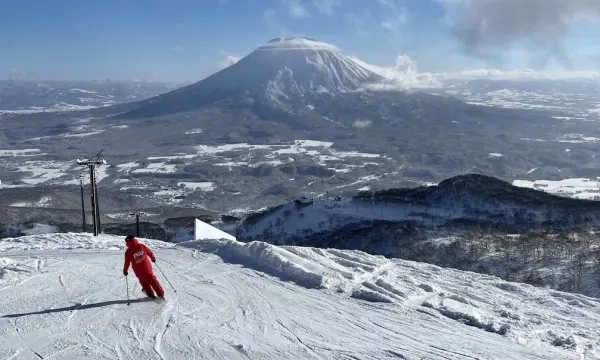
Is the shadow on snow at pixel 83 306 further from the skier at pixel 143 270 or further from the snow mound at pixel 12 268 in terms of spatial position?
the snow mound at pixel 12 268

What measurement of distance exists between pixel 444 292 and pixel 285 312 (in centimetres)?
342

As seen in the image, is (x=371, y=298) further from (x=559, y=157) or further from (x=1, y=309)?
(x=559, y=157)

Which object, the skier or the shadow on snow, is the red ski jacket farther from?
the shadow on snow

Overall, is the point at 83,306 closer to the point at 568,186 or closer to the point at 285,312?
the point at 285,312

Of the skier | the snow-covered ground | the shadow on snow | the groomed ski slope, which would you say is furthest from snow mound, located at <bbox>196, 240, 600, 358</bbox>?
the snow-covered ground

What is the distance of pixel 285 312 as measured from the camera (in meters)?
9.79

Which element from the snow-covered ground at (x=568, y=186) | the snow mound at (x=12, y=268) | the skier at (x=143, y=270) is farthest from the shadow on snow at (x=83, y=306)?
the snow-covered ground at (x=568, y=186)

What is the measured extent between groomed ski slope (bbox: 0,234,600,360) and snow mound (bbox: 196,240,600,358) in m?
0.03

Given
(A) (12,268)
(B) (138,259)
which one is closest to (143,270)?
(B) (138,259)

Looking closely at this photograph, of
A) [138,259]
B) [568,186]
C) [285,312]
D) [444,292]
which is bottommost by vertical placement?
[568,186]

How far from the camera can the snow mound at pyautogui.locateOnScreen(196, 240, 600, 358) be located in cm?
918

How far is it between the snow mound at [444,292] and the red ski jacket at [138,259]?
3.02 metres

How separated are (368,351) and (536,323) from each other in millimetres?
3344

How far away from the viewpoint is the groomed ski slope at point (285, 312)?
8102 mm
